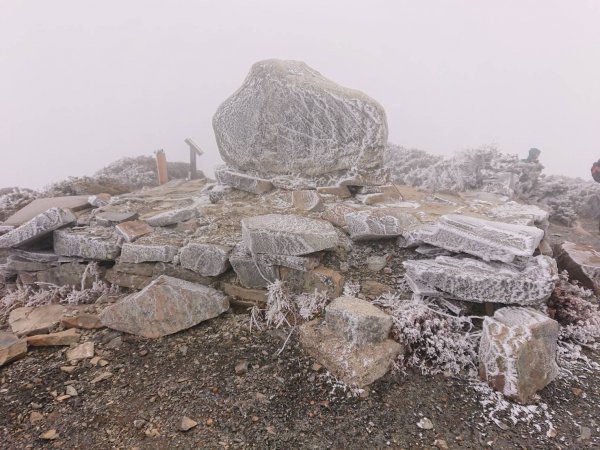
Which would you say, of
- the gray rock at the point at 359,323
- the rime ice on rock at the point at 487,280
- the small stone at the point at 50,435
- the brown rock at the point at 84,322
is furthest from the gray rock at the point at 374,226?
the small stone at the point at 50,435

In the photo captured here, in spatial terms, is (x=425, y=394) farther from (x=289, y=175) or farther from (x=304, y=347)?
(x=289, y=175)

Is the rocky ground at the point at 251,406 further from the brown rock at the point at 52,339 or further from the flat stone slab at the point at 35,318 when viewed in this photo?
the flat stone slab at the point at 35,318

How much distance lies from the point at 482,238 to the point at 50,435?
419cm

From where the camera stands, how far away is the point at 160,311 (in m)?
3.96

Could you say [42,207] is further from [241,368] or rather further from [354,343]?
[354,343]

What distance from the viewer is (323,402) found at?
9.97 ft

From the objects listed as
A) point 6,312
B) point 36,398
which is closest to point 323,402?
point 36,398

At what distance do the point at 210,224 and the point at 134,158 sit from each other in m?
10.5

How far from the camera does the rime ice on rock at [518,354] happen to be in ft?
9.87

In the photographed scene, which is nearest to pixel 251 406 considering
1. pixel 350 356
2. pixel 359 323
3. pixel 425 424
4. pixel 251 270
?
pixel 350 356

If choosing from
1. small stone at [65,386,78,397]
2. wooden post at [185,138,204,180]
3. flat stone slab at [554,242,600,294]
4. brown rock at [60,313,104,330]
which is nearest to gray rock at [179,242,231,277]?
brown rock at [60,313,104,330]

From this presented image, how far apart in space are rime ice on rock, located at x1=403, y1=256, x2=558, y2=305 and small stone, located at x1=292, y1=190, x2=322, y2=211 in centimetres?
200

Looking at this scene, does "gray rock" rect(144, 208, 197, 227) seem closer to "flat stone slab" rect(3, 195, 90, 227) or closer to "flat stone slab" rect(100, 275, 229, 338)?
"flat stone slab" rect(100, 275, 229, 338)

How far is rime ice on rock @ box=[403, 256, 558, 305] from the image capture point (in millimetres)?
3492
